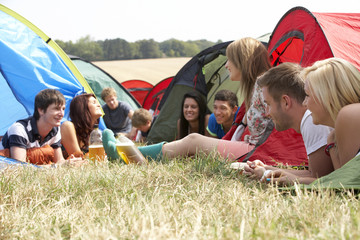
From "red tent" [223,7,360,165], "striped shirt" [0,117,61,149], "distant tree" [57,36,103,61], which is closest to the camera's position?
"red tent" [223,7,360,165]

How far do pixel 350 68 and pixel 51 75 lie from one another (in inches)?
119

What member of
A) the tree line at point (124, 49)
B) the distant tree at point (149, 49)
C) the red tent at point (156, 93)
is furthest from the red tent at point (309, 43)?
the distant tree at point (149, 49)

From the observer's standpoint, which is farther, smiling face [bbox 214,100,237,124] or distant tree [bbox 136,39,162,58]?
distant tree [bbox 136,39,162,58]

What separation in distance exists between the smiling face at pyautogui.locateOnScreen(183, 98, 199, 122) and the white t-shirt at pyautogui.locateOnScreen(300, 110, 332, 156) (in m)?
2.52

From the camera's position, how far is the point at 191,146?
10.0 feet

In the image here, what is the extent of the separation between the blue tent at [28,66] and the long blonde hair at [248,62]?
181 cm

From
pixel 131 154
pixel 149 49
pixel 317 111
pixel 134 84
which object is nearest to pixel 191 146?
pixel 131 154

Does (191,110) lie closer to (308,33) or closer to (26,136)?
(308,33)

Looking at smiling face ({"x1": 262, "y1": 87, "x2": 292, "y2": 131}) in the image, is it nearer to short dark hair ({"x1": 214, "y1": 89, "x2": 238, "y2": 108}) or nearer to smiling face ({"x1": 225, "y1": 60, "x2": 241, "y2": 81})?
smiling face ({"x1": 225, "y1": 60, "x2": 241, "y2": 81})

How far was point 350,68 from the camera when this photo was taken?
2025 millimetres

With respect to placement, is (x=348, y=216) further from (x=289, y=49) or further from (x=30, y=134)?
(x=289, y=49)

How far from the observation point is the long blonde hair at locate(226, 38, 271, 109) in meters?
3.26

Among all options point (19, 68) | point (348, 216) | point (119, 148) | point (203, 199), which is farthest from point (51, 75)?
point (348, 216)

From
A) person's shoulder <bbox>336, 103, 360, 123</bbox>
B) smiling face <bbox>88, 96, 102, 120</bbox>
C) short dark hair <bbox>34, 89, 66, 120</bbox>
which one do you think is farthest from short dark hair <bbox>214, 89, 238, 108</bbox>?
person's shoulder <bbox>336, 103, 360, 123</bbox>
